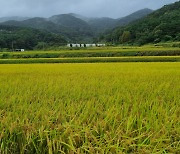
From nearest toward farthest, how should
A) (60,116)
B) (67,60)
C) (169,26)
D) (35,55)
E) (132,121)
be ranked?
(132,121)
(60,116)
(67,60)
(35,55)
(169,26)

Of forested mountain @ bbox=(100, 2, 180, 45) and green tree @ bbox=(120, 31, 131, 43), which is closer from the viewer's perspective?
forested mountain @ bbox=(100, 2, 180, 45)

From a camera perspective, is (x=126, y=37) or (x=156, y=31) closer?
(x=156, y=31)

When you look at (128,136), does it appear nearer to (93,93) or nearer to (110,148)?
(110,148)

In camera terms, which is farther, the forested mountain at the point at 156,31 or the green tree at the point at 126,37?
the green tree at the point at 126,37

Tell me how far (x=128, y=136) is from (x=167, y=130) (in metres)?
0.30

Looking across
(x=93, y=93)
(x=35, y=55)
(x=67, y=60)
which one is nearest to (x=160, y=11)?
(x=35, y=55)

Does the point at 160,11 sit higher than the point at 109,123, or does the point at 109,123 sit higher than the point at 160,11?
the point at 160,11

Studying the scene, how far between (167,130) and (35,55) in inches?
1088

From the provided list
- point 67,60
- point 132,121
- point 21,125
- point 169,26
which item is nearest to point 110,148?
point 132,121

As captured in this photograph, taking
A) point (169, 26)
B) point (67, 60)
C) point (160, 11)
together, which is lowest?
point (67, 60)

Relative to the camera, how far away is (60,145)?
2049 millimetres

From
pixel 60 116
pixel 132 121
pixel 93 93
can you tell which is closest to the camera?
pixel 132 121

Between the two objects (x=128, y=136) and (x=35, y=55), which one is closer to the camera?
(x=128, y=136)

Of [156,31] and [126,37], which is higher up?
[156,31]
